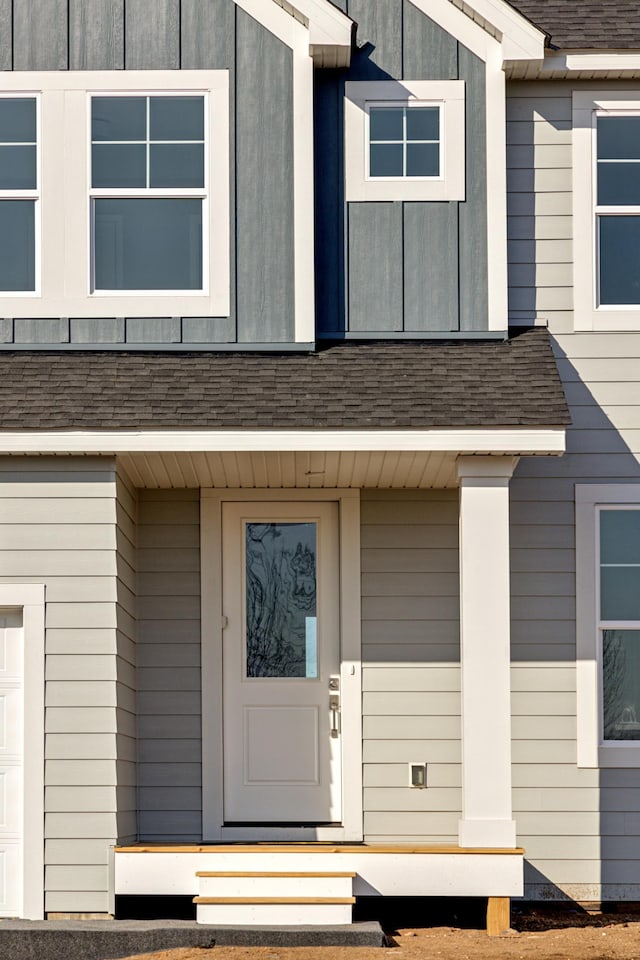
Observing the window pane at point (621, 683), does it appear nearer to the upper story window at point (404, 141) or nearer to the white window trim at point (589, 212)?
the white window trim at point (589, 212)

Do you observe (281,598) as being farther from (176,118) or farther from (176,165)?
(176,118)

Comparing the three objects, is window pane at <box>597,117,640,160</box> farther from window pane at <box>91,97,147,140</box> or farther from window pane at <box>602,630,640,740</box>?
window pane at <box>602,630,640,740</box>

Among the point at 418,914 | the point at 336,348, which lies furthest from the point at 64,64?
the point at 418,914

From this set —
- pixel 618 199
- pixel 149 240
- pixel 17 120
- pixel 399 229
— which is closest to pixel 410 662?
pixel 399 229

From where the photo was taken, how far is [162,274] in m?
9.91

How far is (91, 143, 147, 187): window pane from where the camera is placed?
9906mm

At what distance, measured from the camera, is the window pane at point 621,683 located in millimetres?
10227

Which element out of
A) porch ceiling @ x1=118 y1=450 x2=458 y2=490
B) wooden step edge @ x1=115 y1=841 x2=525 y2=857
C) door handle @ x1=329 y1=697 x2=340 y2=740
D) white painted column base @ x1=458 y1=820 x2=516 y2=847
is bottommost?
wooden step edge @ x1=115 y1=841 x2=525 y2=857

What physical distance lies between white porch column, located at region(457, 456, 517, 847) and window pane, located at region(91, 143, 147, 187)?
9.93 feet

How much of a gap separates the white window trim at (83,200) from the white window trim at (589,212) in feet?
8.44

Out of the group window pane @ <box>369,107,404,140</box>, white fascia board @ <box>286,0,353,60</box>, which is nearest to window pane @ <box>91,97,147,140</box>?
white fascia board @ <box>286,0,353,60</box>

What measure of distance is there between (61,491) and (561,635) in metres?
3.68

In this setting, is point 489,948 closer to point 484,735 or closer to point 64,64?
point 484,735

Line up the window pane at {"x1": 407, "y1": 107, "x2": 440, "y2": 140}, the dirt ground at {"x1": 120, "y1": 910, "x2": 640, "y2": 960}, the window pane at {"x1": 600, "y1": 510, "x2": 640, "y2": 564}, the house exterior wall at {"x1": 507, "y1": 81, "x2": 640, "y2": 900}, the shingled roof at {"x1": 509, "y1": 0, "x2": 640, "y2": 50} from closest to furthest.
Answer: the dirt ground at {"x1": 120, "y1": 910, "x2": 640, "y2": 960}, the house exterior wall at {"x1": 507, "y1": 81, "x2": 640, "y2": 900}, the window pane at {"x1": 407, "y1": 107, "x2": 440, "y2": 140}, the window pane at {"x1": 600, "y1": 510, "x2": 640, "y2": 564}, the shingled roof at {"x1": 509, "y1": 0, "x2": 640, "y2": 50}
